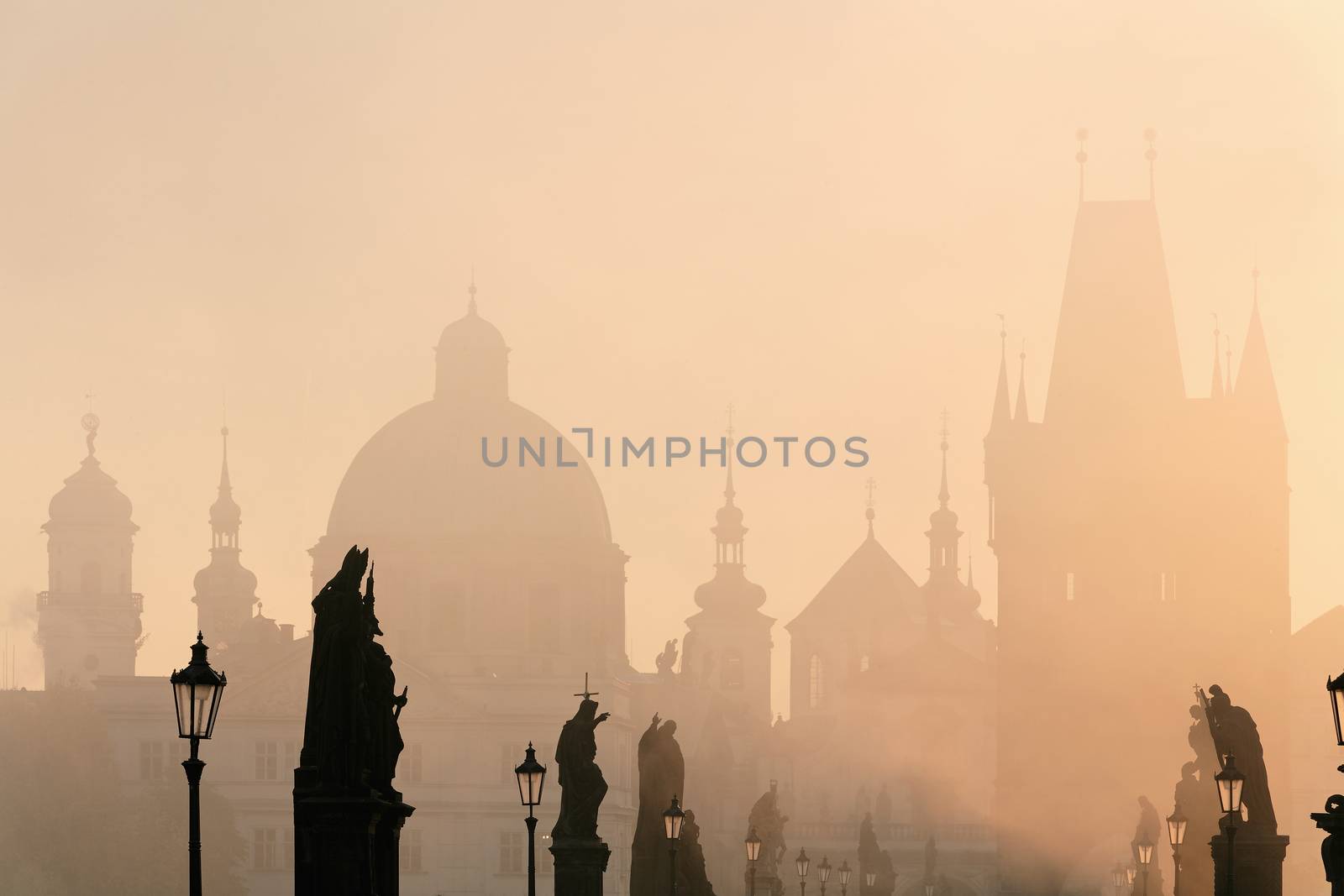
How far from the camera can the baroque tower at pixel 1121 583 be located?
101m

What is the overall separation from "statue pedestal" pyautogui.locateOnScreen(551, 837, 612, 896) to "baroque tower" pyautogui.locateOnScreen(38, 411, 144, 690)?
10736cm

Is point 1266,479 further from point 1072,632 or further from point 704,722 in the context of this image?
point 704,722

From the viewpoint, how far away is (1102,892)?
9938 cm

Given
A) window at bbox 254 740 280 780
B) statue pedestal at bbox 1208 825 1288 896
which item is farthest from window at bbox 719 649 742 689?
statue pedestal at bbox 1208 825 1288 896

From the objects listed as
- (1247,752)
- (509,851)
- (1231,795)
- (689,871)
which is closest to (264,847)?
(509,851)

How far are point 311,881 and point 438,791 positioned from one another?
323 ft

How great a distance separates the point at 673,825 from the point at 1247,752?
9.85 m

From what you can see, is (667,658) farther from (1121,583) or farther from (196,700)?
(196,700)

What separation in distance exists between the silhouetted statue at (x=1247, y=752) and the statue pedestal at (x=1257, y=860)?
119 millimetres

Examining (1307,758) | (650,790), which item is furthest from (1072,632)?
(650,790)

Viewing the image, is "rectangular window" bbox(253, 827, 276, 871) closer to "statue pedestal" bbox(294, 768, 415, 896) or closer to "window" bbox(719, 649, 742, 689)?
"window" bbox(719, 649, 742, 689)

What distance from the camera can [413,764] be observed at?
393ft

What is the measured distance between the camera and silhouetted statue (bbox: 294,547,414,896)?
22062mm

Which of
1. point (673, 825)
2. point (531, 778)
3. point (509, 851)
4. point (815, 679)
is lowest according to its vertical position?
point (509, 851)
